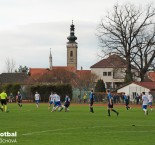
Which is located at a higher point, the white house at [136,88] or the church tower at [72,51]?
the church tower at [72,51]

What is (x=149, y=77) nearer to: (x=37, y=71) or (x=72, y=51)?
(x=37, y=71)

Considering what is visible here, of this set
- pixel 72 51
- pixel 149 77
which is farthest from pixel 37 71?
pixel 149 77

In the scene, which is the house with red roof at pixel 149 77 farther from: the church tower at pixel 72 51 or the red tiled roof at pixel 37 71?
the church tower at pixel 72 51

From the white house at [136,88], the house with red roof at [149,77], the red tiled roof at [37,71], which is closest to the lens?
the white house at [136,88]

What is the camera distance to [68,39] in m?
175

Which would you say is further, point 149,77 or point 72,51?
point 72,51

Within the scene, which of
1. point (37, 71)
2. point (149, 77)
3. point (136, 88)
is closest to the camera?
point (136, 88)

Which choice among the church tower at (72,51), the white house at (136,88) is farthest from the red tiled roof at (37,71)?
the white house at (136,88)

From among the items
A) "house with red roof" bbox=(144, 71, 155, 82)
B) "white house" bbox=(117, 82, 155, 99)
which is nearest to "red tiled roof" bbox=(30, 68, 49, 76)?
"house with red roof" bbox=(144, 71, 155, 82)

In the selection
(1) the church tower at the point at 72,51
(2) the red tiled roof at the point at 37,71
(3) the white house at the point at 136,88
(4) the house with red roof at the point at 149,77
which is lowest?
(3) the white house at the point at 136,88

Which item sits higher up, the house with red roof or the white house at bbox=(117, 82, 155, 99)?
the house with red roof

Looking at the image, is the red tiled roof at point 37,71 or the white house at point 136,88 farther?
the red tiled roof at point 37,71

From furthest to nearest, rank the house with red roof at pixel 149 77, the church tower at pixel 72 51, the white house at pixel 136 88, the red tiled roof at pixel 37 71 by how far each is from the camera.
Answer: the church tower at pixel 72 51, the red tiled roof at pixel 37 71, the house with red roof at pixel 149 77, the white house at pixel 136 88

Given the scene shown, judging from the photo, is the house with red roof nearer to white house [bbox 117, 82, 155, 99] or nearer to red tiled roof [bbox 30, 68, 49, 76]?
red tiled roof [bbox 30, 68, 49, 76]
